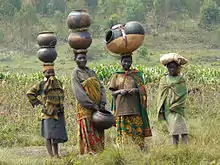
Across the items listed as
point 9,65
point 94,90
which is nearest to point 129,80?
point 94,90

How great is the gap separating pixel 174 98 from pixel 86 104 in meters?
1.48

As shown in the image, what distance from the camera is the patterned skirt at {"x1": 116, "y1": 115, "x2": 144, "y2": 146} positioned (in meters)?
6.99

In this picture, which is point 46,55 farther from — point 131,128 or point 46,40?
point 131,128

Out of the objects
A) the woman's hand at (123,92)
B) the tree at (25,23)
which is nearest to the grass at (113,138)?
the woman's hand at (123,92)

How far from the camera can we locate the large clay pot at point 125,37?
693 centimetres

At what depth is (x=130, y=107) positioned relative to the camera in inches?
275

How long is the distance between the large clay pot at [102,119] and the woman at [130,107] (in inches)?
17.8

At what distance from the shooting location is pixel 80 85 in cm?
671

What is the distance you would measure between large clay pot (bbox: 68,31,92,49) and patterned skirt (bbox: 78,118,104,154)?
1.14 meters

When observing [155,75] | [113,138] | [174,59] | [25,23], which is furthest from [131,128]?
[25,23]

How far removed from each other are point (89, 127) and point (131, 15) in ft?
202

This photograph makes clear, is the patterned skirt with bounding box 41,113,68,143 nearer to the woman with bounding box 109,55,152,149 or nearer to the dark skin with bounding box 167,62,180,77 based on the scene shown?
the woman with bounding box 109,55,152,149

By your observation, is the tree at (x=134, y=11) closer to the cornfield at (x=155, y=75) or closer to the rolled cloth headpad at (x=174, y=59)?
the cornfield at (x=155, y=75)

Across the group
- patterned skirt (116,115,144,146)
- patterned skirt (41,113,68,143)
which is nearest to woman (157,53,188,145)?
patterned skirt (116,115,144,146)
